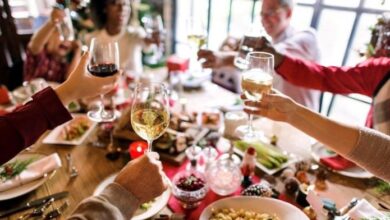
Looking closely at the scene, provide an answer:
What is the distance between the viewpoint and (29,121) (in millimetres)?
893

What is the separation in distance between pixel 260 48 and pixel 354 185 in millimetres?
702

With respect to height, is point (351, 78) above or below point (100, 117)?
above

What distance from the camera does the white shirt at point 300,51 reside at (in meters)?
1.91

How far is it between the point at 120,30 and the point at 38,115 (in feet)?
6.46

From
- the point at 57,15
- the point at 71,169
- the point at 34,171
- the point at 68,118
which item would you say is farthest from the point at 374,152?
the point at 57,15

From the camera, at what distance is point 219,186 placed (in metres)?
1.08

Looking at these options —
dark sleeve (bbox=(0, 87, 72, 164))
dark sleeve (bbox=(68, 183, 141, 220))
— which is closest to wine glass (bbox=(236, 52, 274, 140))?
dark sleeve (bbox=(68, 183, 141, 220))

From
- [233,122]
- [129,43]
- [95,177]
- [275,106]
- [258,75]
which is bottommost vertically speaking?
[95,177]

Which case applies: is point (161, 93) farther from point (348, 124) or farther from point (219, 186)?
point (348, 124)

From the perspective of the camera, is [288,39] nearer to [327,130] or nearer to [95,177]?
[327,130]

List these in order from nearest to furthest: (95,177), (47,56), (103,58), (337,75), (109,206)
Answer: (109,206) < (103,58) < (95,177) < (337,75) < (47,56)

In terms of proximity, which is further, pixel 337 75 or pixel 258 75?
pixel 337 75

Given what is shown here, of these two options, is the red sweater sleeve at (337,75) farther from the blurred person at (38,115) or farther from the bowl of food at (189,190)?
the blurred person at (38,115)

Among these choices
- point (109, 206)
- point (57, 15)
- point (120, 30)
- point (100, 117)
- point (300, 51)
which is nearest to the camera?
point (109, 206)
